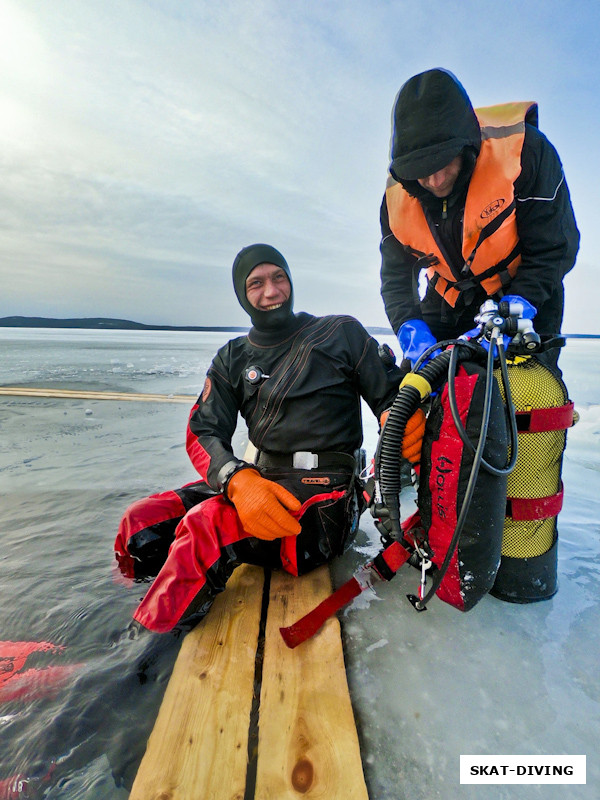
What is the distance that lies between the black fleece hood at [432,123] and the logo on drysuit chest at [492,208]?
8.4 inches

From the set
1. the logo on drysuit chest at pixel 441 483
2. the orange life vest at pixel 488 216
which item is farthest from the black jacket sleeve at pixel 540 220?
the logo on drysuit chest at pixel 441 483

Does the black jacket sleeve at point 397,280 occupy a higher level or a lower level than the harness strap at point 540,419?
higher

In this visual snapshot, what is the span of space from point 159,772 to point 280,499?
0.79m

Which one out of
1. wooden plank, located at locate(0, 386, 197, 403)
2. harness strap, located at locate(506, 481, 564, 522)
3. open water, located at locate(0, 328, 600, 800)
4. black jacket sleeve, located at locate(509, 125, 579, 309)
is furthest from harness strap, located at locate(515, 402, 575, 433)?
wooden plank, located at locate(0, 386, 197, 403)

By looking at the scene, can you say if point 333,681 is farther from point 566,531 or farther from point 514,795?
point 566,531

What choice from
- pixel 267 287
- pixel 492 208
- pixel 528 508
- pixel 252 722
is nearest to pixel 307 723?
pixel 252 722

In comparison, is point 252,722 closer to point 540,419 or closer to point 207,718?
point 207,718

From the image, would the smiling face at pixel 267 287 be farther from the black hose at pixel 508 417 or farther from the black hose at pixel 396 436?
the black hose at pixel 508 417

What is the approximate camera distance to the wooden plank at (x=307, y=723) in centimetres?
87

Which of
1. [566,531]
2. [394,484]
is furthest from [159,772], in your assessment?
[566,531]

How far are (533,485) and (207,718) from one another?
1.10m

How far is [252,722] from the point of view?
103 cm

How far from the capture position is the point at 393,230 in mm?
1907

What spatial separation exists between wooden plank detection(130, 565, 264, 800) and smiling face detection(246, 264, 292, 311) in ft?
4.07
